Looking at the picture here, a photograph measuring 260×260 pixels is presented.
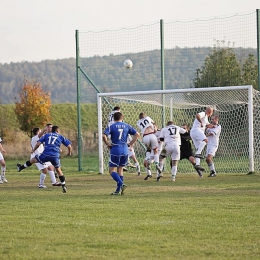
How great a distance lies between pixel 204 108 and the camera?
96.6 feet

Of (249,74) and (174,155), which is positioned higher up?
(249,74)

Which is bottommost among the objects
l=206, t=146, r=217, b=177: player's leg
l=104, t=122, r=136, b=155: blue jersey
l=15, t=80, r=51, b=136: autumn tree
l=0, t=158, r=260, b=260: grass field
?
l=0, t=158, r=260, b=260: grass field

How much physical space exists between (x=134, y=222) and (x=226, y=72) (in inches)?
678

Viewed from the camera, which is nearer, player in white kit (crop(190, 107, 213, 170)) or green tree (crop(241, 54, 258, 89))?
player in white kit (crop(190, 107, 213, 170))

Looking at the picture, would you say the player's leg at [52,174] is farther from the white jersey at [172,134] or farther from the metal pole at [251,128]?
the metal pole at [251,128]

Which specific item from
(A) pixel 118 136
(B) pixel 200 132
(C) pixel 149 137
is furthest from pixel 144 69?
(A) pixel 118 136

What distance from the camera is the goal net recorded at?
27.5m

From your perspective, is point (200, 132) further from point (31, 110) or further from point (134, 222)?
point (31, 110)

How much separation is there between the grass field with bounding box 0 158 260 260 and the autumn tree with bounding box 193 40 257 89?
8.21 metres

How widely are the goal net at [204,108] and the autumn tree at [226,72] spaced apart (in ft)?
3.22

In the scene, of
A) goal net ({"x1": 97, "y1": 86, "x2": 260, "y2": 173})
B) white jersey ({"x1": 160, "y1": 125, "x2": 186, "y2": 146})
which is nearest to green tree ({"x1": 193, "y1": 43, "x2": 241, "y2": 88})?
goal net ({"x1": 97, "y1": 86, "x2": 260, "y2": 173})

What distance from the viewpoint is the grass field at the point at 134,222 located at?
33.9 feet

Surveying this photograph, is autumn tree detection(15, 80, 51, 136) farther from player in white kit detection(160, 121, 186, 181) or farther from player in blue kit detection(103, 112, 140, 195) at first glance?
player in blue kit detection(103, 112, 140, 195)

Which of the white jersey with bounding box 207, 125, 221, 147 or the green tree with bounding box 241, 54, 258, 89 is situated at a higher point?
the green tree with bounding box 241, 54, 258, 89
